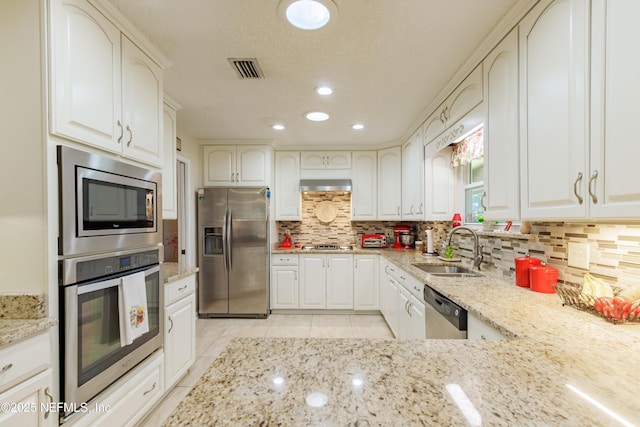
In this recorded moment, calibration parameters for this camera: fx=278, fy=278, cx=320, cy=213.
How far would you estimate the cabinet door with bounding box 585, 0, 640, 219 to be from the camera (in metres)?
0.85

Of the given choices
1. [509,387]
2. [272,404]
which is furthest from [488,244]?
[272,404]

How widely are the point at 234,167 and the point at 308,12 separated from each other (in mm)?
2493

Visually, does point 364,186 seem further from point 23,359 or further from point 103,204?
point 23,359

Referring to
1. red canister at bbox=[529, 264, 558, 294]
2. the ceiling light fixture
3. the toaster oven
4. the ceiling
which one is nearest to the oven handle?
the ceiling

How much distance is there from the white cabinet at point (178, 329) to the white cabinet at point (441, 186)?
2.38 metres

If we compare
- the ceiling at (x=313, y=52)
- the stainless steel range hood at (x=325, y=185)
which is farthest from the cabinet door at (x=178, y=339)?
the stainless steel range hood at (x=325, y=185)

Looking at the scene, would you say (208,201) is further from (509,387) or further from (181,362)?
(509,387)

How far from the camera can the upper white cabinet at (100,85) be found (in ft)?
3.78

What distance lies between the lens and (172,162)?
2361 millimetres

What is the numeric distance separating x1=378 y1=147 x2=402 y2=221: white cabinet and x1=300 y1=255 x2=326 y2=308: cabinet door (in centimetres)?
109

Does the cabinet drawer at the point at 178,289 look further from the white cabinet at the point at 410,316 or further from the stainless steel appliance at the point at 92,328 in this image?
the white cabinet at the point at 410,316

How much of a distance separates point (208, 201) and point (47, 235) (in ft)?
8.10

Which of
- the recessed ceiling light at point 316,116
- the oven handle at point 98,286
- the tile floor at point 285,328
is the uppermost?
the recessed ceiling light at point 316,116

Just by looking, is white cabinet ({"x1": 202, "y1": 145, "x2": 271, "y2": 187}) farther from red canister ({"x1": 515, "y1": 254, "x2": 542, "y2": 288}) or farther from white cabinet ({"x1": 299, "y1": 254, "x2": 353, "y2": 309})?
red canister ({"x1": 515, "y1": 254, "x2": 542, "y2": 288})
